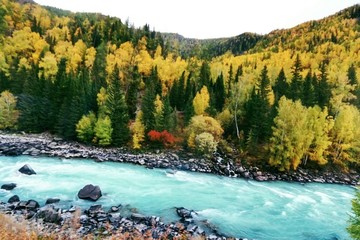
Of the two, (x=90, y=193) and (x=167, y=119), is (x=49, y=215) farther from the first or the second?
(x=167, y=119)

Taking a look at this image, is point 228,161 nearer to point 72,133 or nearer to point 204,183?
point 204,183

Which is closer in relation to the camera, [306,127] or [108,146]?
[306,127]

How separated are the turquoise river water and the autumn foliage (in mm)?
9965

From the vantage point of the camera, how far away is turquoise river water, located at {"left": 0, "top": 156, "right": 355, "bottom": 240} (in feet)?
75.7

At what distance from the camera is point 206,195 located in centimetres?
2964

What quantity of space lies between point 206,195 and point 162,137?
20629 millimetres

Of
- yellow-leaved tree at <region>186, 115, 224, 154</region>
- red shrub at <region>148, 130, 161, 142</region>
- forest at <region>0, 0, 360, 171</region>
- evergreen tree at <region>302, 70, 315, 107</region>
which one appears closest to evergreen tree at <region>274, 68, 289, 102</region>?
forest at <region>0, 0, 360, 171</region>

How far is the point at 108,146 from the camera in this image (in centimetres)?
4831

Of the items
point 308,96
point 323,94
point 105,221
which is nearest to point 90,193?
point 105,221

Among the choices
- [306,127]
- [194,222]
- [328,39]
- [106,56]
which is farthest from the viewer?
[328,39]

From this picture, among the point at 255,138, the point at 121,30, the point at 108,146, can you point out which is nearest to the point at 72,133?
the point at 108,146

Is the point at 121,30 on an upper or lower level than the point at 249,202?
upper

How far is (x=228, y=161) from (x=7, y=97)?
141 ft

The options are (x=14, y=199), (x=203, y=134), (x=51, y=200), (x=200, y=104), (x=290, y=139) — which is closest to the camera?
(x=14, y=199)
